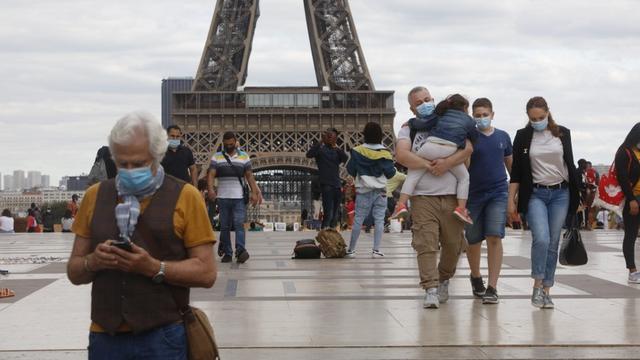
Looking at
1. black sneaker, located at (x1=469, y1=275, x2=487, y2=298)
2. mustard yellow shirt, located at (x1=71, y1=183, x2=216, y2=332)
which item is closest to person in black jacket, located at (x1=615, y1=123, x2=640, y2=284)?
black sneaker, located at (x1=469, y1=275, x2=487, y2=298)

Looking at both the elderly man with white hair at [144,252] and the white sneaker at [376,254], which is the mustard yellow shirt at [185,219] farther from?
the white sneaker at [376,254]

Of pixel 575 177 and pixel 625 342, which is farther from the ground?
pixel 575 177

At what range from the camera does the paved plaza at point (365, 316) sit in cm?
780

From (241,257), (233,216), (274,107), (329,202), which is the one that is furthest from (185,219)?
(274,107)

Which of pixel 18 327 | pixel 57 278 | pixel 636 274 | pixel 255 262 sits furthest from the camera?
pixel 255 262

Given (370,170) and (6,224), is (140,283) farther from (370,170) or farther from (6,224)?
(6,224)

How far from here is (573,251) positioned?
10.8 metres

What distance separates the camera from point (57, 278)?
1316cm

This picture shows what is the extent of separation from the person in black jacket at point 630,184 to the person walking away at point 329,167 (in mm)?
5925

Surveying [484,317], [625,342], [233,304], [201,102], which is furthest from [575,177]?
[201,102]

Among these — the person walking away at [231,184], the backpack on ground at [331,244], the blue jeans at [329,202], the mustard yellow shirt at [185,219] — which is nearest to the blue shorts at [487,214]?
the person walking away at [231,184]

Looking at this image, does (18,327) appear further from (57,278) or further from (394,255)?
(394,255)

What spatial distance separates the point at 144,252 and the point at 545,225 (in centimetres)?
637

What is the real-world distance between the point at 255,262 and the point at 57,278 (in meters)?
3.46
